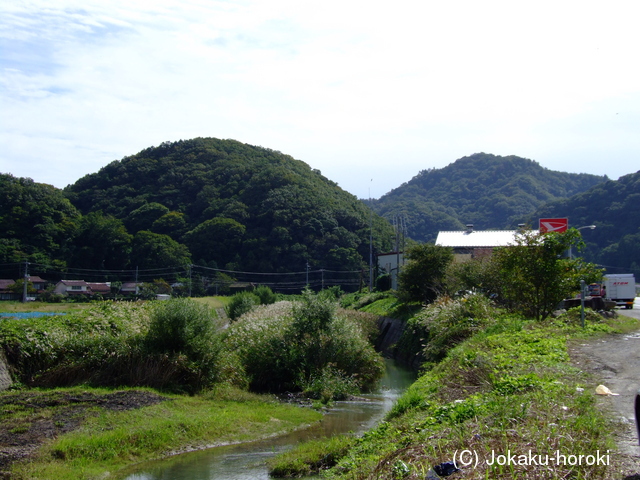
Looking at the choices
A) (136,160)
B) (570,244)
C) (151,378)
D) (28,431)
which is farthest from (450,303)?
(136,160)

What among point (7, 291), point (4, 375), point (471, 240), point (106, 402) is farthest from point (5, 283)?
point (106, 402)

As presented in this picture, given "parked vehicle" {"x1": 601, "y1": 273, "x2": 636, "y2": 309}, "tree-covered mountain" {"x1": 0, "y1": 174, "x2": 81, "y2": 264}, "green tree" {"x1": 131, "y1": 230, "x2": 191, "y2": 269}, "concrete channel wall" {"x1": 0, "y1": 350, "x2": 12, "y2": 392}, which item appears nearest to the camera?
"concrete channel wall" {"x1": 0, "y1": 350, "x2": 12, "y2": 392}

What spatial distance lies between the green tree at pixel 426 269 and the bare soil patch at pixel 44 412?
2239 centimetres

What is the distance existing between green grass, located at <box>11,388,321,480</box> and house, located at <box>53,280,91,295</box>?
48.6 meters

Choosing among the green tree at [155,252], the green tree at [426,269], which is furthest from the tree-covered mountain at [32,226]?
the green tree at [426,269]

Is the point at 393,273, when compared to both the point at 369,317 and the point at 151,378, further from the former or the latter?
the point at 151,378

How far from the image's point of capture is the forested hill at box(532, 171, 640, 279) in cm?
6669

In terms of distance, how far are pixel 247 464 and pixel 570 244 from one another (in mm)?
13806

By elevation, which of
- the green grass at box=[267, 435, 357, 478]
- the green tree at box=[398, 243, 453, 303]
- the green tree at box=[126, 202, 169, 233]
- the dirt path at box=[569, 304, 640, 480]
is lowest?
the green grass at box=[267, 435, 357, 478]

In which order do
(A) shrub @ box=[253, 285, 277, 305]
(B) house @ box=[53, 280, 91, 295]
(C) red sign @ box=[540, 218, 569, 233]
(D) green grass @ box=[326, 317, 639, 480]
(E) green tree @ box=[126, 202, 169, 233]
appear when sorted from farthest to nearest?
(E) green tree @ box=[126, 202, 169, 233] → (B) house @ box=[53, 280, 91, 295] → (A) shrub @ box=[253, 285, 277, 305] → (C) red sign @ box=[540, 218, 569, 233] → (D) green grass @ box=[326, 317, 639, 480]

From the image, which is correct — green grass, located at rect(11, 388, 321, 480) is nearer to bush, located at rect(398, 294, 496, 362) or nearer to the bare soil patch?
the bare soil patch

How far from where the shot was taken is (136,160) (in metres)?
93.3

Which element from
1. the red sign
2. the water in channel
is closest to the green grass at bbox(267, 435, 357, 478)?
the water in channel

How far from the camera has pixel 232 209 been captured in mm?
78250
